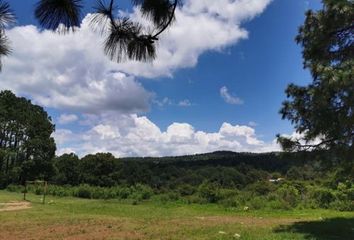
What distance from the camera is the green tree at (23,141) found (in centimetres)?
5862

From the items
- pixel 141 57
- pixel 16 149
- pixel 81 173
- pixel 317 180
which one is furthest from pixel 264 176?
pixel 141 57

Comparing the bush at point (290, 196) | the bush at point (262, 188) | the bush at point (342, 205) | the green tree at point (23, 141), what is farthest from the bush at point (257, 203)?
the green tree at point (23, 141)

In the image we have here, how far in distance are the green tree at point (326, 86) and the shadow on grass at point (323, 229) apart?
2.48 metres

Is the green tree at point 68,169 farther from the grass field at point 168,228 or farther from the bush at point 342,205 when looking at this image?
the bush at point 342,205

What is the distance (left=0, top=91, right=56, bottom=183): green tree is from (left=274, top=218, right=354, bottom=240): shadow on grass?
47.1 meters

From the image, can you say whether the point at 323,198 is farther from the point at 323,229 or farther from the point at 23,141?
the point at 23,141

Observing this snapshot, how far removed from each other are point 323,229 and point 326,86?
5079 millimetres

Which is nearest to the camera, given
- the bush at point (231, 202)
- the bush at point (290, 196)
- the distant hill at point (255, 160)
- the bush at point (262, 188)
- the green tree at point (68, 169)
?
the distant hill at point (255, 160)

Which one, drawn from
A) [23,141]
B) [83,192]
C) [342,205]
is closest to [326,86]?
[342,205]

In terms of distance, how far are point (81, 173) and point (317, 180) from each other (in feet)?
131

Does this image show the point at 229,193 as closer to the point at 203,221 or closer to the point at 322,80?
the point at 203,221

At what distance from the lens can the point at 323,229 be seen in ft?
50.0

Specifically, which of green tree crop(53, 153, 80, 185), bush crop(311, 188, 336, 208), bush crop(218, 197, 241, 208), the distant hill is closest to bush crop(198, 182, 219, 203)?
bush crop(218, 197, 241, 208)

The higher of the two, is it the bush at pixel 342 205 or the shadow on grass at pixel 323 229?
the bush at pixel 342 205
